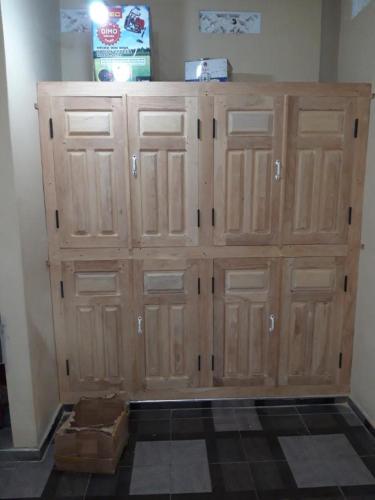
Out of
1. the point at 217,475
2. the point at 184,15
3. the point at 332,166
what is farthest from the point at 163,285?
the point at 184,15

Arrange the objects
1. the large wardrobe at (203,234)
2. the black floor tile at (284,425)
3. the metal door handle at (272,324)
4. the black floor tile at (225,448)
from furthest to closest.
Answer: the metal door handle at (272,324) < the black floor tile at (284,425) < the large wardrobe at (203,234) < the black floor tile at (225,448)

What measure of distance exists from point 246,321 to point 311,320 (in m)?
0.41

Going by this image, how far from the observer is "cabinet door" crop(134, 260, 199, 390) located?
7.20 ft

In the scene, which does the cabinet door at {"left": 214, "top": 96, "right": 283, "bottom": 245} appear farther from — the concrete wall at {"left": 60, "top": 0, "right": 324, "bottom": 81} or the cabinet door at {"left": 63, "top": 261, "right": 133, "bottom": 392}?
the cabinet door at {"left": 63, "top": 261, "right": 133, "bottom": 392}

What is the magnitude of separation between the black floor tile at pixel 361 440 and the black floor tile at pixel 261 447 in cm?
43

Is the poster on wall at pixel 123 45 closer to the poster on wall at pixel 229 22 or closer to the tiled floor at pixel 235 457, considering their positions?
the poster on wall at pixel 229 22

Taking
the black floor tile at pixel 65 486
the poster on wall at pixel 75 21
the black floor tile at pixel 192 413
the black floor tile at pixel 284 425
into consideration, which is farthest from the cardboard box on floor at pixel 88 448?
the poster on wall at pixel 75 21

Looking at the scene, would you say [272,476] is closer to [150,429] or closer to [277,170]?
[150,429]

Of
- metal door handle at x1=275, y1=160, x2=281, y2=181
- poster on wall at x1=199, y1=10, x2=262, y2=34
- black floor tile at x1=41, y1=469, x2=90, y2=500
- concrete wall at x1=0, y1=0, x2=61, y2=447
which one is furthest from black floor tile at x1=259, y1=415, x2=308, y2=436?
poster on wall at x1=199, y1=10, x2=262, y2=34

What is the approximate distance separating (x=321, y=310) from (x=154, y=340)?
→ 1064 millimetres

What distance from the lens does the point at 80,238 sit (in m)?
2.13

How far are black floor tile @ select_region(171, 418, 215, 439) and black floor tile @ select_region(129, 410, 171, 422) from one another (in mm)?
85

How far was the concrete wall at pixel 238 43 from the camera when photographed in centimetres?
235

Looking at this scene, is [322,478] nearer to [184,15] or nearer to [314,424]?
[314,424]
